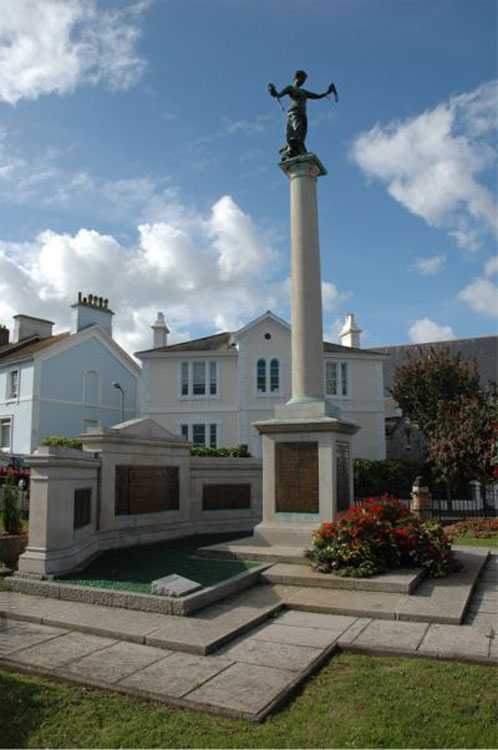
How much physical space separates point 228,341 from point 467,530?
1986 cm

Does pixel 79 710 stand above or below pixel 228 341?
below

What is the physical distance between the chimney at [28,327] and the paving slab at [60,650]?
34941 millimetres

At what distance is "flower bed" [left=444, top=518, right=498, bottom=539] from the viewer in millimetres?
16564

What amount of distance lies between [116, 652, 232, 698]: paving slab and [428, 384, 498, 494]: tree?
17.9m

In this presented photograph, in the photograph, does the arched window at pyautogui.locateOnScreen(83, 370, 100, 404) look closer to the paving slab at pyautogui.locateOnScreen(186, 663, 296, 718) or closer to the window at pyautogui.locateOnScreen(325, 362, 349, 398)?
the window at pyautogui.locateOnScreen(325, 362, 349, 398)

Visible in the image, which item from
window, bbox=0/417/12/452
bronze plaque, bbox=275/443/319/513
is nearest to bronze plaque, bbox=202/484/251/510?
bronze plaque, bbox=275/443/319/513

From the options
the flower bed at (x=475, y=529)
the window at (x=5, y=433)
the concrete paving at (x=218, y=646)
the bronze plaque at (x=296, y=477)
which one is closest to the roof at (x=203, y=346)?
the window at (x=5, y=433)

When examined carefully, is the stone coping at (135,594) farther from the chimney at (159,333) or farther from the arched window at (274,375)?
the chimney at (159,333)

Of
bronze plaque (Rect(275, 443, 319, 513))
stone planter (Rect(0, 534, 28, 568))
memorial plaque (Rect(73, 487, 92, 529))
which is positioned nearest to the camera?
stone planter (Rect(0, 534, 28, 568))

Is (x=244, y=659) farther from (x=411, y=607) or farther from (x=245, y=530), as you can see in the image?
(x=245, y=530)

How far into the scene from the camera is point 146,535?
40.5 ft

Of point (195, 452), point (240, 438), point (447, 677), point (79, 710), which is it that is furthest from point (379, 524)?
point (240, 438)

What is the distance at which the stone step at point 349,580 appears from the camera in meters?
8.40

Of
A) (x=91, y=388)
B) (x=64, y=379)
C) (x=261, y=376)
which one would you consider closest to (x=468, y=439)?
(x=261, y=376)
